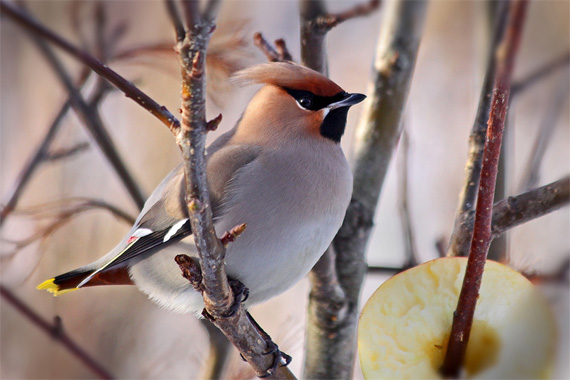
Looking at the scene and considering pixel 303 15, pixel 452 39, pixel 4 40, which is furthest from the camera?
pixel 4 40

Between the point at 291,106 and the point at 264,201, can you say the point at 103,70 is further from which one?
the point at 291,106

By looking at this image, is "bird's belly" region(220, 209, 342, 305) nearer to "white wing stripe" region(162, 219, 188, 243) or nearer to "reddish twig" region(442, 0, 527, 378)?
"white wing stripe" region(162, 219, 188, 243)

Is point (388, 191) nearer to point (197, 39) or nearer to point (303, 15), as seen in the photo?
point (303, 15)

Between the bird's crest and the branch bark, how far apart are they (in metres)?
0.16

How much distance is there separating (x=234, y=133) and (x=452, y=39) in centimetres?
212

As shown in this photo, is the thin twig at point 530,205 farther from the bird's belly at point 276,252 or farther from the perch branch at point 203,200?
the perch branch at point 203,200

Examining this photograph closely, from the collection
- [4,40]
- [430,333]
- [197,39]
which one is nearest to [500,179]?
[430,333]

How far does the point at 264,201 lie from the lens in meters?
2.39

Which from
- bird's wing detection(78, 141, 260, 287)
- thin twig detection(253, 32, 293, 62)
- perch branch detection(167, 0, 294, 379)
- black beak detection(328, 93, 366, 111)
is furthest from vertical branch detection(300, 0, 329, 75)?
perch branch detection(167, 0, 294, 379)

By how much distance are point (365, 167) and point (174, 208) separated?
946mm

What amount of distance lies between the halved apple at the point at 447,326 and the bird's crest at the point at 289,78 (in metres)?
0.99

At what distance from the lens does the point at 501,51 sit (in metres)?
1.24

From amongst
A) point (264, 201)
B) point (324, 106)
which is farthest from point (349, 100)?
point (264, 201)

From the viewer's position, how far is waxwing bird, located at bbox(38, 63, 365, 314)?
2375 millimetres
